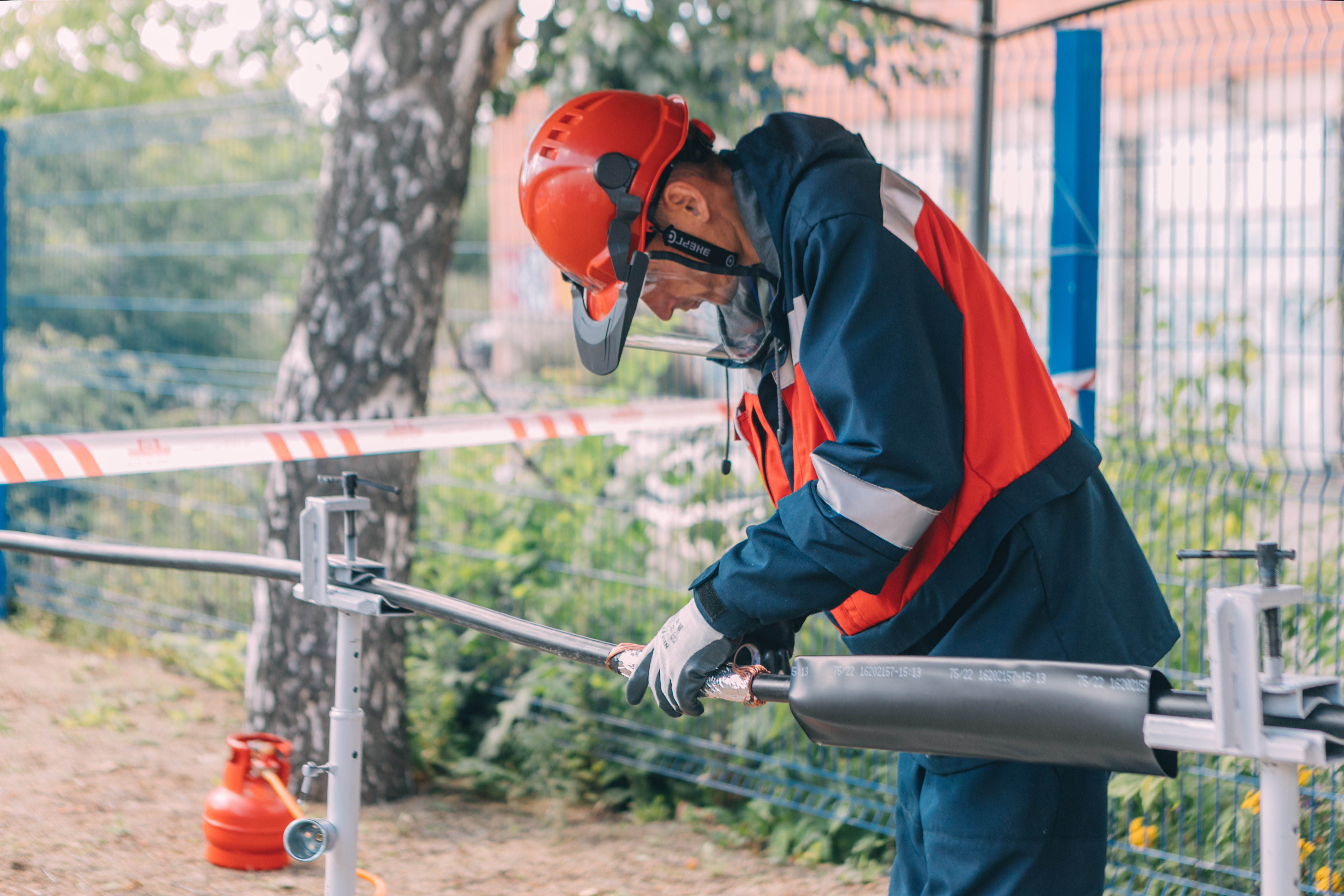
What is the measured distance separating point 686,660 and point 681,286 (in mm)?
687

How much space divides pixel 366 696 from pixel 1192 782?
2.68 m

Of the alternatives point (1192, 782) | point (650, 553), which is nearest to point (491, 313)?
point (650, 553)

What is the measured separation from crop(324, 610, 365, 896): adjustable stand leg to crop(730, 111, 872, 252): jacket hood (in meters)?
1.13

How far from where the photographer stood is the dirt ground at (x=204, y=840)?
11.6 ft

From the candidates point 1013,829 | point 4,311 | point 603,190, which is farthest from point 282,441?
point 4,311

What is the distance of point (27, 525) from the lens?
6.68 meters

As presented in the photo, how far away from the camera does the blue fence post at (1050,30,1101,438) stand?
3.55 m

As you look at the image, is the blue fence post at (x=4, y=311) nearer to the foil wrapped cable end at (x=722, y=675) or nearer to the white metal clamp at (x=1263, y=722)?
the foil wrapped cable end at (x=722, y=675)

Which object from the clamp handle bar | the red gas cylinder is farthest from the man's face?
the red gas cylinder

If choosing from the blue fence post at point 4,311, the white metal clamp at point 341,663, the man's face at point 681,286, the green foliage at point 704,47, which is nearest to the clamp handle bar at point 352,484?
the white metal clamp at point 341,663

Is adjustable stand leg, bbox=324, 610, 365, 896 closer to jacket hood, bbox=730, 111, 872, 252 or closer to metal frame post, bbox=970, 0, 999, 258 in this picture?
jacket hood, bbox=730, 111, 872, 252

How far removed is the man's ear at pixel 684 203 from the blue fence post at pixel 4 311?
17.8ft

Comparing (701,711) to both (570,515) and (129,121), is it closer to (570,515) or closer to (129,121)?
(570,515)

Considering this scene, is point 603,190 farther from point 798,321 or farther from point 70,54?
point 70,54
